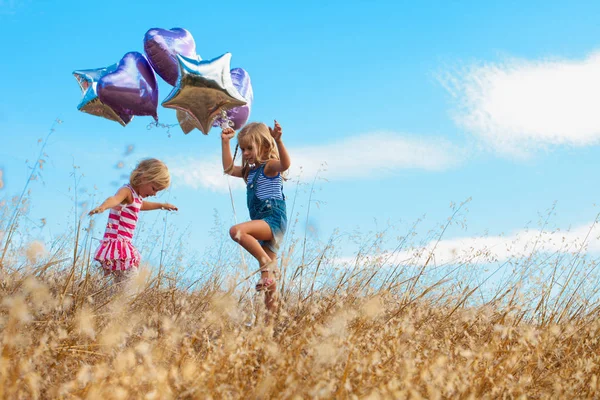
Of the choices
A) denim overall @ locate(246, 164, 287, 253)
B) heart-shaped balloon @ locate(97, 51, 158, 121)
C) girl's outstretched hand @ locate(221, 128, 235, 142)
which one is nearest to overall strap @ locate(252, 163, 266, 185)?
denim overall @ locate(246, 164, 287, 253)

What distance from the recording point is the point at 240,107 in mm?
4574

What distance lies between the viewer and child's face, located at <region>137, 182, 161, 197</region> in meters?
4.73

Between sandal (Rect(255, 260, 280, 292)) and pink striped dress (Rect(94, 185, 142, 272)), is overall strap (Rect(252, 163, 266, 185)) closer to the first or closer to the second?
pink striped dress (Rect(94, 185, 142, 272))

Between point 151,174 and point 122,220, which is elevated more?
point 151,174

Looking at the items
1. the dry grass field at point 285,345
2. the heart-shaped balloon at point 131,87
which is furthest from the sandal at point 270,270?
the heart-shaped balloon at point 131,87

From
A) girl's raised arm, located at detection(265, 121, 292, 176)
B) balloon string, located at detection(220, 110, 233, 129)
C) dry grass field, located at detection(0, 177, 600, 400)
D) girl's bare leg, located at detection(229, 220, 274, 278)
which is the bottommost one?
dry grass field, located at detection(0, 177, 600, 400)

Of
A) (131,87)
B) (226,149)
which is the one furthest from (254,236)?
(131,87)

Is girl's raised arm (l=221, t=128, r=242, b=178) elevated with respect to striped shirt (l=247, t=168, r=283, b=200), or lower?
elevated

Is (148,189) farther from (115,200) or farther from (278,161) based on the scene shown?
(278,161)

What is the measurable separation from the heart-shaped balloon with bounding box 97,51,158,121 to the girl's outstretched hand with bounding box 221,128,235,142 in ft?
1.82

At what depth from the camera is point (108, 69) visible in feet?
14.3

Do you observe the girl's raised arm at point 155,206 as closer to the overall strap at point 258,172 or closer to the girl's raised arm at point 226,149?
the girl's raised arm at point 226,149

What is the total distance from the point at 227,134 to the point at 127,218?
1.06 metres

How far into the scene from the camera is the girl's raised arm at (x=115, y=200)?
13.0ft
